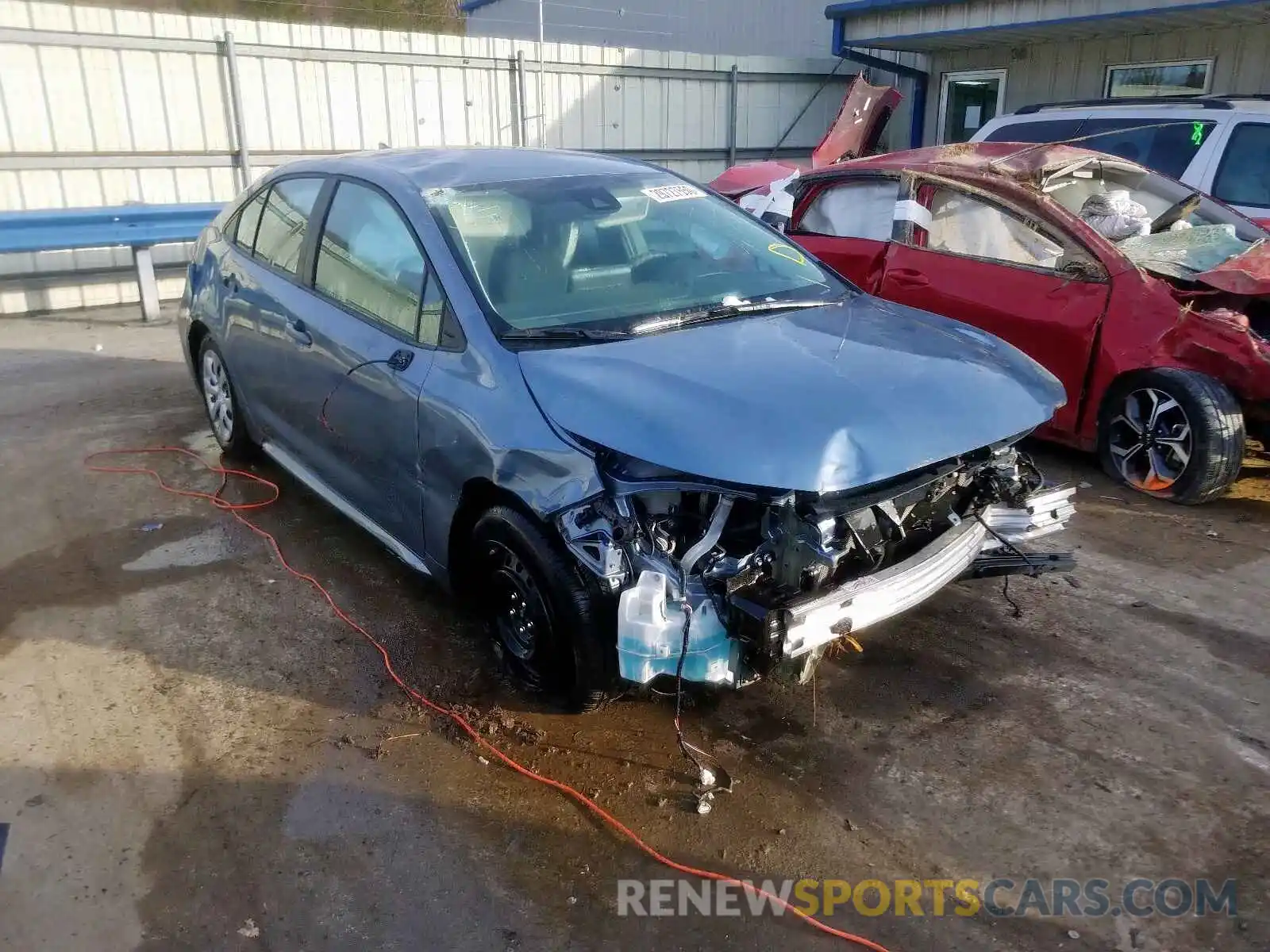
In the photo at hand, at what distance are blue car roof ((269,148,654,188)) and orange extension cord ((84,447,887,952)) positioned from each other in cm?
176

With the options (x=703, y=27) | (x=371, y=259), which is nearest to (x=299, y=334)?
(x=371, y=259)

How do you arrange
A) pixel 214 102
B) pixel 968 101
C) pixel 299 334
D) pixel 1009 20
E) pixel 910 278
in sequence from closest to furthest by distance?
pixel 299 334
pixel 910 278
pixel 214 102
pixel 1009 20
pixel 968 101

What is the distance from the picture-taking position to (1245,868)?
9.01ft

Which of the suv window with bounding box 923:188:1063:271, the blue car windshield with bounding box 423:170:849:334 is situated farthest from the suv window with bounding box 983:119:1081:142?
A: the blue car windshield with bounding box 423:170:849:334

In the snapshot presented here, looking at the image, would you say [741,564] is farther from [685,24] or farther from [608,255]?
[685,24]

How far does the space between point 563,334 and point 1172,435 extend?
11.3 ft

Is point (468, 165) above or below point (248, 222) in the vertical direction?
above

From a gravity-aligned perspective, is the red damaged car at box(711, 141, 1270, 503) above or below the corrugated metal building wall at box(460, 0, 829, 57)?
below

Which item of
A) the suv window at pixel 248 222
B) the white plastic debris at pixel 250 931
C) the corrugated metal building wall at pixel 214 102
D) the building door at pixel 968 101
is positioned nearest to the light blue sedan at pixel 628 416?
the suv window at pixel 248 222

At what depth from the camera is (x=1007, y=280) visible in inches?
221

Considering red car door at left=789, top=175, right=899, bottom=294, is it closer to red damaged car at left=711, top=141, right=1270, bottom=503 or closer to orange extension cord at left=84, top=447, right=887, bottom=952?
red damaged car at left=711, top=141, right=1270, bottom=503

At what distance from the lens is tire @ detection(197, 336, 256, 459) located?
17.8 ft

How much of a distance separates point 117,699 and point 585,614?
180cm

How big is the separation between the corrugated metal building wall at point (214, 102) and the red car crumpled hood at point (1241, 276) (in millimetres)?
8716
